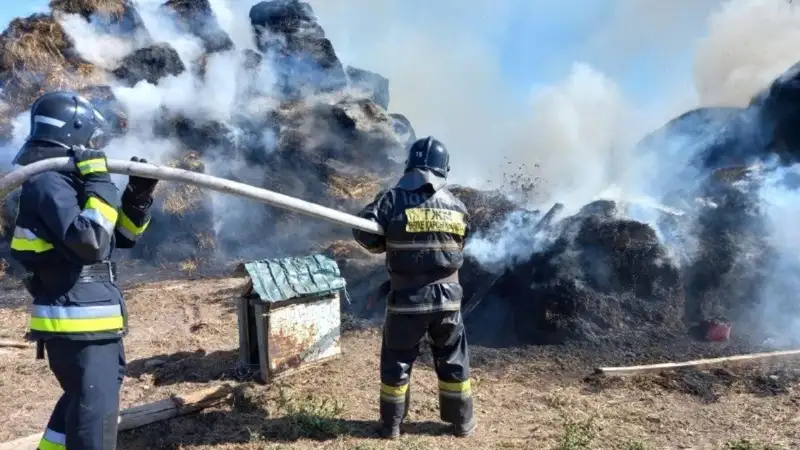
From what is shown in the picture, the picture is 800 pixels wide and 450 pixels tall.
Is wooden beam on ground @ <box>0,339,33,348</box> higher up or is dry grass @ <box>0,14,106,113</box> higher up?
dry grass @ <box>0,14,106,113</box>

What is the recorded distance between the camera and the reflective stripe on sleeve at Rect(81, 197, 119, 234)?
268 cm

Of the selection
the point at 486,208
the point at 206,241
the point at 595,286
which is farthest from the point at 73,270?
the point at 206,241

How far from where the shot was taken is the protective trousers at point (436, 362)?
13.0ft

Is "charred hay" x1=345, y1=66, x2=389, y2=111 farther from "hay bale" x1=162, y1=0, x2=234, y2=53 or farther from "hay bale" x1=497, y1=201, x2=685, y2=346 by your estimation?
"hay bale" x1=497, y1=201, x2=685, y2=346

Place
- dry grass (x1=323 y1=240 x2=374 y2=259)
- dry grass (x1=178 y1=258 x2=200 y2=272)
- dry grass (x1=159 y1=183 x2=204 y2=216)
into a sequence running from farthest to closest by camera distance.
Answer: dry grass (x1=159 y1=183 x2=204 y2=216)
dry grass (x1=178 y1=258 x2=200 y2=272)
dry grass (x1=323 y1=240 x2=374 y2=259)

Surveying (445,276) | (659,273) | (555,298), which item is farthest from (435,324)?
(659,273)

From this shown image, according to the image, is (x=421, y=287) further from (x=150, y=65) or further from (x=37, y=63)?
(x=150, y=65)

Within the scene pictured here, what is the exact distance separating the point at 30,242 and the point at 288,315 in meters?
2.68

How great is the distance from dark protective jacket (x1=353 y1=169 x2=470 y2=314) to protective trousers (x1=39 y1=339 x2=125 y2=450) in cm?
183

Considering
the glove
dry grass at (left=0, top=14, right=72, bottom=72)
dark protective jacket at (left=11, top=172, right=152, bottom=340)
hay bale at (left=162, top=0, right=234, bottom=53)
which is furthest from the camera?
hay bale at (left=162, top=0, right=234, bottom=53)

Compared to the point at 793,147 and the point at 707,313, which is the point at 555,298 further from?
the point at 793,147

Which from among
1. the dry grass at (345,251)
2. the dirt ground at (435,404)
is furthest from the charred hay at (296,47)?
the dirt ground at (435,404)

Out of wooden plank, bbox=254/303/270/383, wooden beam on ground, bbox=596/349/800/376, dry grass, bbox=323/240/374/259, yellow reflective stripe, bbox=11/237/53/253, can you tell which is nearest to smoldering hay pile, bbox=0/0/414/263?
dry grass, bbox=323/240/374/259

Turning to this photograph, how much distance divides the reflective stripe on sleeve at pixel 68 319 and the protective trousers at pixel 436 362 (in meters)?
1.92
